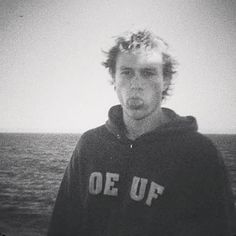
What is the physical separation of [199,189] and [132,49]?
760 millimetres

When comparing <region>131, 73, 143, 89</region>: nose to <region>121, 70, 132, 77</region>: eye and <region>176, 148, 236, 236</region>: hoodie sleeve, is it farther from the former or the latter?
<region>176, 148, 236, 236</region>: hoodie sleeve

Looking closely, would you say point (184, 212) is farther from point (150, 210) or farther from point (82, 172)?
point (82, 172)

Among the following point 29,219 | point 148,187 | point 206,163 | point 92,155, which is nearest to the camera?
point 206,163

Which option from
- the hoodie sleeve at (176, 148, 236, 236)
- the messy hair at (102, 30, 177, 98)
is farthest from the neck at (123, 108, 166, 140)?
the hoodie sleeve at (176, 148, 236, 236)

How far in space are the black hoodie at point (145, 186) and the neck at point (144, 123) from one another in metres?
0.04

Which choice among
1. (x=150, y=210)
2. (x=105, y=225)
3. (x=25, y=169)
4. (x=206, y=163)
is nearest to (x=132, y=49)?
(x=206, y=163)

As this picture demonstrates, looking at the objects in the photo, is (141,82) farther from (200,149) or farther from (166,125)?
(200,149)

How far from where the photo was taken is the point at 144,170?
142cm

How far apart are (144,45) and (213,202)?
82cm

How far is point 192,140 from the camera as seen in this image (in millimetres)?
1330

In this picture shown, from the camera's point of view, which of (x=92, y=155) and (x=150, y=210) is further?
(x=92, y=155)

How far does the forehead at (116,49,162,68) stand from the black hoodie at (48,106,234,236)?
305mm

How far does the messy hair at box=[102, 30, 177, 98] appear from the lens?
140 cm

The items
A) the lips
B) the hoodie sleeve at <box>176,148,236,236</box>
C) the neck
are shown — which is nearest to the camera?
the hoodie sleeve at <box>176,148,236,236</box>
